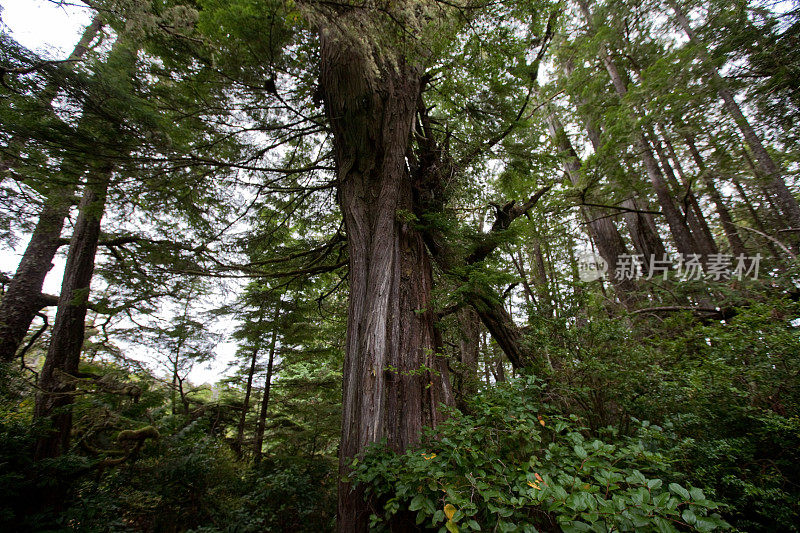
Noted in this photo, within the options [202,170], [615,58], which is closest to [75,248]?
[202,170]

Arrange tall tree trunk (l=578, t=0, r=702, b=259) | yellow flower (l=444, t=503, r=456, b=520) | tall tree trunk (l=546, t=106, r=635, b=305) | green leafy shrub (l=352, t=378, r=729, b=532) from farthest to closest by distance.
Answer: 1. tall tree trunk (l=546, t=106, r=635, b=305)
2. tall tree trunk (l=578, t=0, r=702, b=259)
3. yellow flower (l=444, t=503, r=456, b=520)
4. green leafy shrub (l=352, t=378, r=729, b=532)

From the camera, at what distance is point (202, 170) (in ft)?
13.9

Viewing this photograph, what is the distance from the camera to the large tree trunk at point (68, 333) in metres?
3.95

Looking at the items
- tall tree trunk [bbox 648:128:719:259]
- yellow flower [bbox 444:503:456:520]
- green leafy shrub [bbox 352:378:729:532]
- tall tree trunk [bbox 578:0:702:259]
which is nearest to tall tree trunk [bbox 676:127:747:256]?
tall tree trunk [bbox 648:128:719:259]

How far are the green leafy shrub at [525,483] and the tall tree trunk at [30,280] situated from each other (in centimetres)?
750

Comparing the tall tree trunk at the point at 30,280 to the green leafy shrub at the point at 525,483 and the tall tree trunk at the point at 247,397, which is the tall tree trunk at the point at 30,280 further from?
the green leafy shrub at the point at 525,483

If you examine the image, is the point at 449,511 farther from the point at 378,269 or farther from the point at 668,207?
the point at 668,207

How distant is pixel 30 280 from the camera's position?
238 inches

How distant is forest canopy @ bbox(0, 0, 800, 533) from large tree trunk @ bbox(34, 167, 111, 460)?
46 millimetres

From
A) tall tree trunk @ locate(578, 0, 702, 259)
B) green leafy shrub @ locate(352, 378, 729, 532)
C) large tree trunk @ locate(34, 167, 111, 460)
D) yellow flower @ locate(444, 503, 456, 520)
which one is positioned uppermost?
tall tree trunk @ locate(578, 0, 702, 259)

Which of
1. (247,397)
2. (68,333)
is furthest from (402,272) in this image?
(247,397)

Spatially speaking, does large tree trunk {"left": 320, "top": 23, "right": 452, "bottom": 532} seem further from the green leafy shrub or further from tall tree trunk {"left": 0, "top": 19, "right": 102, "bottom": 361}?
tall tree trunk {"left": 0, "top": 19, "right": 102, "bottom": 361}

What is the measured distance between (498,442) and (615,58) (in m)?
10.9

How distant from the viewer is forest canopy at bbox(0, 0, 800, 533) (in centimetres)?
186
